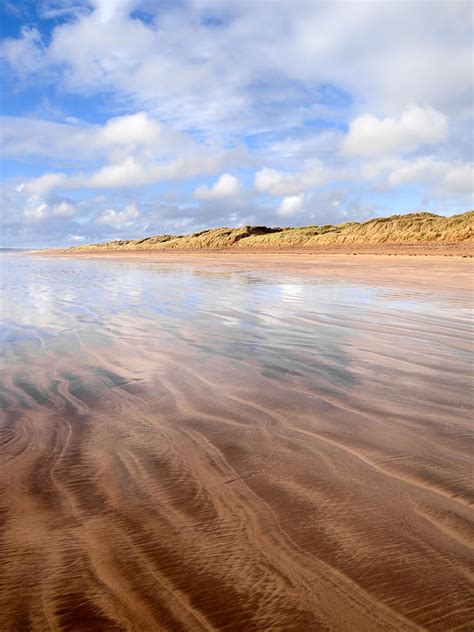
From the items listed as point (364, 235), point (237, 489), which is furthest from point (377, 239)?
point (237, 489)

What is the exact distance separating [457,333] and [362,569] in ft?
15.8

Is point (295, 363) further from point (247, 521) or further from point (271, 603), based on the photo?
point (271, 603)

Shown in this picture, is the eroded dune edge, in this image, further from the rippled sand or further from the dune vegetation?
the rippled sand

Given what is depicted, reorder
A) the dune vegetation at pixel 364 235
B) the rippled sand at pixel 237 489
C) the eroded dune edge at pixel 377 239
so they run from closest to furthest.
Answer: the rippled sand at pixel 237 489
the eroded dune edge at pixel 377 239
the dune vegetation at pixel 364 235

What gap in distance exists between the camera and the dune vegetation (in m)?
37.2

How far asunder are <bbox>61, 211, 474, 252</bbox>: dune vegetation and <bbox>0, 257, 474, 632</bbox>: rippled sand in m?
34.6

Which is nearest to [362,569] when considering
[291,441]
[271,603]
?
[271,603]

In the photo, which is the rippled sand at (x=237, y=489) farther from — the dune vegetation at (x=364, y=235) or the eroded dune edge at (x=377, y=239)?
the dune vegetation at (x=364, y=235)

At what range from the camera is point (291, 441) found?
104 inches

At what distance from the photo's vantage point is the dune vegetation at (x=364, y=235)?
37.2 metres

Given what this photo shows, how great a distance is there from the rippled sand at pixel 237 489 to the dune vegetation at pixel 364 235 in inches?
1361

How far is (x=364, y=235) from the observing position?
142 ft

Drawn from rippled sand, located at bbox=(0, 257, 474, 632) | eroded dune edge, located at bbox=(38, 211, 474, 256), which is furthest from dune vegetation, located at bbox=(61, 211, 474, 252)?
rippled sand, located at bbox=(0, 257, 474, 632)

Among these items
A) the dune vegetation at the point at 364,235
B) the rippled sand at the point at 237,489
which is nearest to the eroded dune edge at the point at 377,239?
the dune vegetation at the point at 364,235
